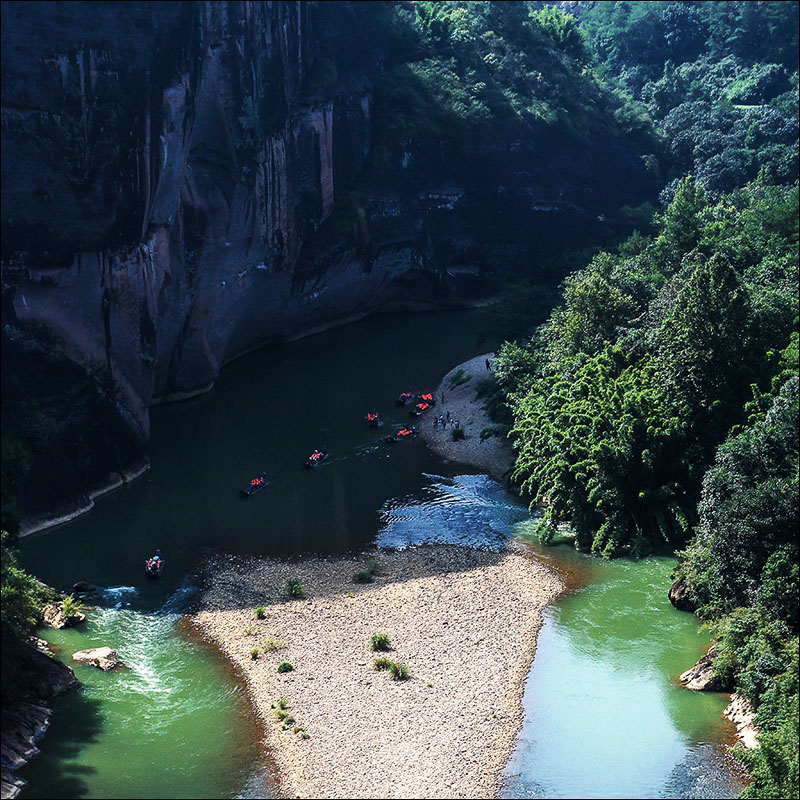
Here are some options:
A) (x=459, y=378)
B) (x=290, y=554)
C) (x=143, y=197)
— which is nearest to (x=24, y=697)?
(x=290, y=554)

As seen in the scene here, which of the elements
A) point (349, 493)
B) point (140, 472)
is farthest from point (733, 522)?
point (140, 472)

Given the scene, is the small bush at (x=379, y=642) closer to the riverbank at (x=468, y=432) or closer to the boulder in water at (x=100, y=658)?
the boulder in water at (x=100, y=658)

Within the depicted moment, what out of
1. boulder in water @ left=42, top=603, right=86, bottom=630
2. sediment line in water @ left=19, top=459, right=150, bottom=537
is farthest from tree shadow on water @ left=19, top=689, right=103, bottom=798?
sediment line in water @ left=19, top=459, right=150, bottom=537

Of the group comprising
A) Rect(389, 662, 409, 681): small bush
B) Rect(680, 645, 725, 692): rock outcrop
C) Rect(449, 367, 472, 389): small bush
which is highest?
Rect(449, 367, 472, 389): small bush

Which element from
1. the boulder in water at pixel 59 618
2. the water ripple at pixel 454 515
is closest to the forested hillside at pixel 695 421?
the water ripple at pixel 454 515

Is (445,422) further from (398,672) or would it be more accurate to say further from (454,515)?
(398,672)

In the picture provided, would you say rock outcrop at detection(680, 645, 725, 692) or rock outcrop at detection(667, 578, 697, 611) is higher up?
rock outcrop at detection(667, 578, 697, 611)

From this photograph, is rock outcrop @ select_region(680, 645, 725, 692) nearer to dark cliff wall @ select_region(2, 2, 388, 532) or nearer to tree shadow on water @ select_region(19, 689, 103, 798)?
tree shadow on water @ select_region(19, 689, 103, 798)
